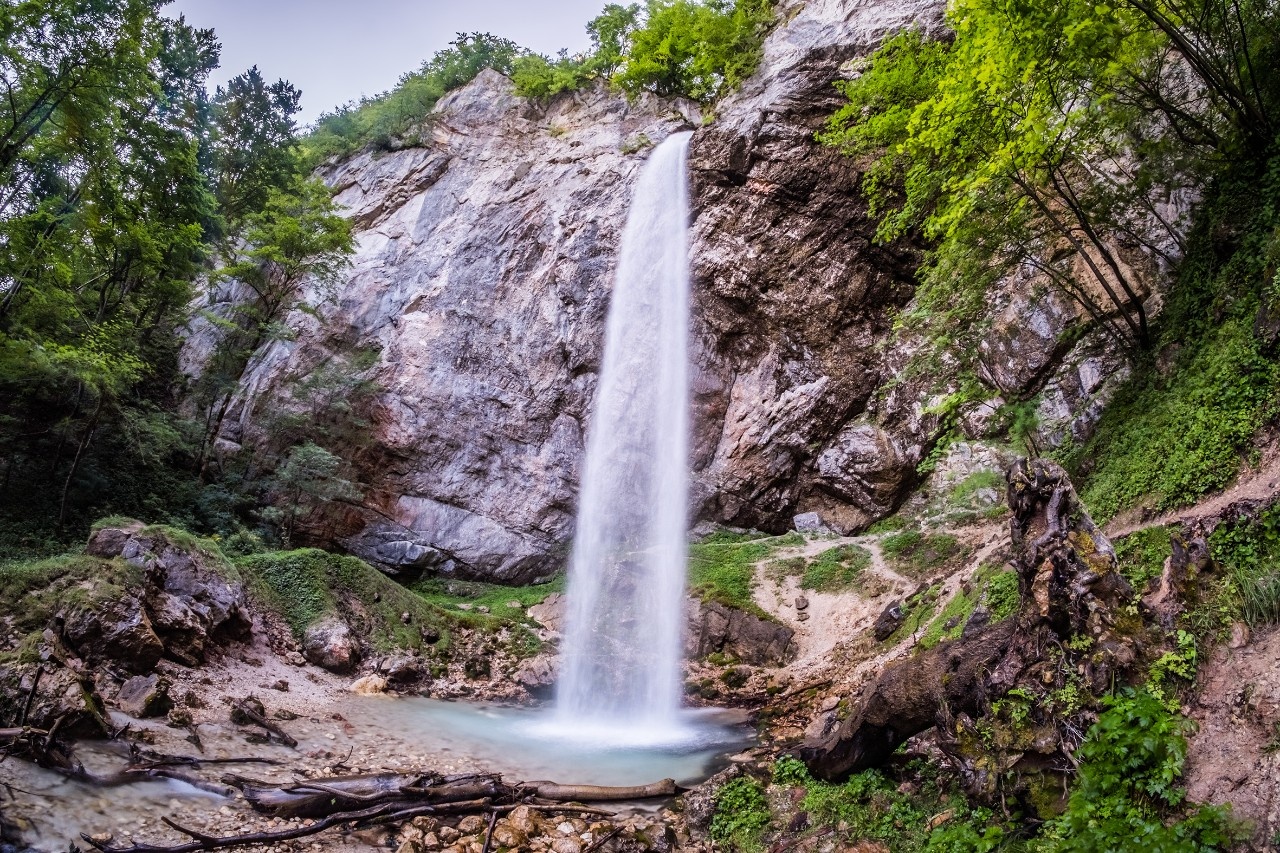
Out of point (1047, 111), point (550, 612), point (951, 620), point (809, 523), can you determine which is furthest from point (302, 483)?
point (1047, 111)

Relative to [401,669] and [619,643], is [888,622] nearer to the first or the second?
[619,643]

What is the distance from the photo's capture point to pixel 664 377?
63.5ft

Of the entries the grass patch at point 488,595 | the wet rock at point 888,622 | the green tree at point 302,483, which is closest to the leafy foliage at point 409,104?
the green tree at point 302,483

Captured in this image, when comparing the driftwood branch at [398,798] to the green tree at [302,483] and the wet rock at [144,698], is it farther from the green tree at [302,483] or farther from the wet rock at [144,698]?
the green tree at [302,483]

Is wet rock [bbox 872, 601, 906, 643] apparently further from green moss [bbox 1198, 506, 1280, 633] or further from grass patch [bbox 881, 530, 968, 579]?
green moss [bbox 1198, 506, 1280, 633]

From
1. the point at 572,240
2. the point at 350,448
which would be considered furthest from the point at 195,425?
the point at 572,240

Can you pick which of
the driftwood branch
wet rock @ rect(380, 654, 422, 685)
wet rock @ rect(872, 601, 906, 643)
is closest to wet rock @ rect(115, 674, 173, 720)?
the driftwood branch

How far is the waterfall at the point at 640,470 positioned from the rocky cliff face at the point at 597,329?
0.66m

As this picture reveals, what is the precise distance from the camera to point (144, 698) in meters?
6.87

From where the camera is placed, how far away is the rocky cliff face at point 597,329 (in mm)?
18062

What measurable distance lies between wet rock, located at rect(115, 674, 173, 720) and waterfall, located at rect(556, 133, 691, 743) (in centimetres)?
730

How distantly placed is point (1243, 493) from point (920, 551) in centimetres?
933

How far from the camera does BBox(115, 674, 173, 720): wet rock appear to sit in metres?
6.75

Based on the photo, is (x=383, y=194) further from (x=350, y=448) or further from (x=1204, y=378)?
(x=1204, y=378)
